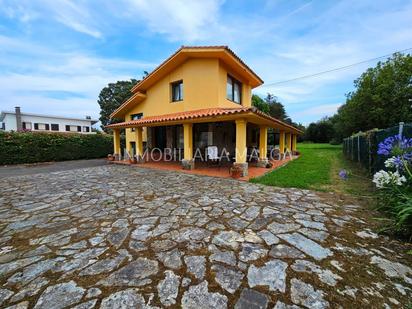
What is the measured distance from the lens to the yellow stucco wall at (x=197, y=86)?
970cm

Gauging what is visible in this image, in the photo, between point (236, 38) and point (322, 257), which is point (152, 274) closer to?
point (322, 257)

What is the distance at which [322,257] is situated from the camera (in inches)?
92.1

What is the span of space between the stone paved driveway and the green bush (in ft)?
36.2

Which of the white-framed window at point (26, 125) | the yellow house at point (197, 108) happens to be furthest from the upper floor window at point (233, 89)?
the white-framed window at point (26, 125)

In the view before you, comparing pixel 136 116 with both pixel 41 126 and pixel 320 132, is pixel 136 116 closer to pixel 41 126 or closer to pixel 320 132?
pixel 41 126

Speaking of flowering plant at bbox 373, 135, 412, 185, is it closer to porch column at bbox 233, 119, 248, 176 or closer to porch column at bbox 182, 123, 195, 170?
porch column at bbox 233, 119, 248, 176

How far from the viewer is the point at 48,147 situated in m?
13.7

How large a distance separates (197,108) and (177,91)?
223 centimetres

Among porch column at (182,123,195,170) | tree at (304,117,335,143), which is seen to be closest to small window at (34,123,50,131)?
porch column at (182,123,195,170)

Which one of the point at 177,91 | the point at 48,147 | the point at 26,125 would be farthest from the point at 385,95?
the point at 26,125

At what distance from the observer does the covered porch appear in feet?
26.8

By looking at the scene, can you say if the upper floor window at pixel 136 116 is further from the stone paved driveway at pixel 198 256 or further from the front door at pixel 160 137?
the stone paved driveway at pixel 198 256

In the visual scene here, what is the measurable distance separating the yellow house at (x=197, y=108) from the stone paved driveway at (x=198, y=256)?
4280 mm

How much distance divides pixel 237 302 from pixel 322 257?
135 cm
